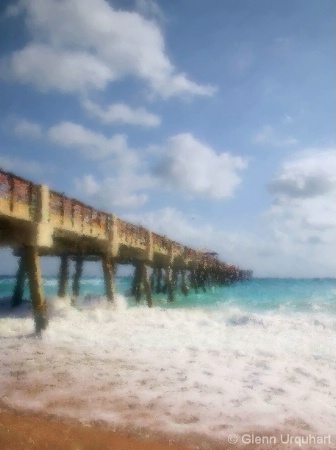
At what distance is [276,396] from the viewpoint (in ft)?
18.1

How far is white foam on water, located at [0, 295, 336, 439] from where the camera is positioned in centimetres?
462

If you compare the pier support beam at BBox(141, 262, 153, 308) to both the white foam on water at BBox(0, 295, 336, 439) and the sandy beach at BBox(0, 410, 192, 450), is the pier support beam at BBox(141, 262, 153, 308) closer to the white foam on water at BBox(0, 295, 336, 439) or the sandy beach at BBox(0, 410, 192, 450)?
the white foam on water at BBox(0, 295, 336, 439)

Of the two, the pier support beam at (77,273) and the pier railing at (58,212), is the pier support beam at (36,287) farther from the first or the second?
the pier support beam at (77,273)

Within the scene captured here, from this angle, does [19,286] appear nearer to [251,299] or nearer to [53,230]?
[53,230]

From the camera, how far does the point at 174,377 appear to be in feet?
20.4

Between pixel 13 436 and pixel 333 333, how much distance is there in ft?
37.1

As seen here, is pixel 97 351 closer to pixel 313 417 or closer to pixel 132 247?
pixel 313 417

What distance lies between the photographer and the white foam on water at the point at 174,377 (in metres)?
4.62

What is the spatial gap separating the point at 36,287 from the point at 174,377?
533 centimetres

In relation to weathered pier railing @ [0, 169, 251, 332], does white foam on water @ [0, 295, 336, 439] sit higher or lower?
lower

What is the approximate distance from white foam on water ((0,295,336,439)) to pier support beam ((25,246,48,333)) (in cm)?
38

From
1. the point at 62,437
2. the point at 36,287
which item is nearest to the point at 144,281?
the point at 36,287

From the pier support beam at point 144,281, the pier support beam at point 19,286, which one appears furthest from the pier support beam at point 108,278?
the pier support beam at point 19,286

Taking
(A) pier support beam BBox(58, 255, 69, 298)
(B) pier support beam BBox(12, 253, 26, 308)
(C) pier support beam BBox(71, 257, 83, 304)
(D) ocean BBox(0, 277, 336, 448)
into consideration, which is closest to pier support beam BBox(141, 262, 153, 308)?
(C) pier support beam BBox(71, 257, 83, 304)
